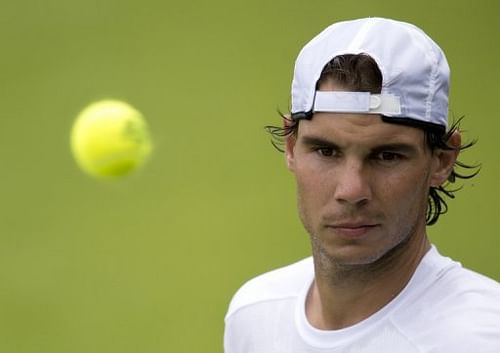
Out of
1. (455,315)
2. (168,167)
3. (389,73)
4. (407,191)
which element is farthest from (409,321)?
(168,167)

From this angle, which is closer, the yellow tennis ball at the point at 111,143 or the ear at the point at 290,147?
the ear at the point at 290,147

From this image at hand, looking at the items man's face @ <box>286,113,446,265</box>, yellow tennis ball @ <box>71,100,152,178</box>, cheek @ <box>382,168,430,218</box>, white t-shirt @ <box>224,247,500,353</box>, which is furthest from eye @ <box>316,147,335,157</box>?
yellow tennis ball @ <box>71,100,152,178</box>

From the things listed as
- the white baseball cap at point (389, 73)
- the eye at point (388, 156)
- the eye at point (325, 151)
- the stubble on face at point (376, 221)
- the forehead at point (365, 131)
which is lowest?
the stubble on face at point (376, 221)

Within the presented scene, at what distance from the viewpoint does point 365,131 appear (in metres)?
1.48

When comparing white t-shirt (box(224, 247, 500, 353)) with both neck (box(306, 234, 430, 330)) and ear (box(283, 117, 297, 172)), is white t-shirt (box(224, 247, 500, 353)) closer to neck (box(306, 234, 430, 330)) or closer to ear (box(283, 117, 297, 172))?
neck (box(306, 234, 430, 330))

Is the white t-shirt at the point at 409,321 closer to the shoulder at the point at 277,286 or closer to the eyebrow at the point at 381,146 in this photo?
the shoulder at the point at 277,286

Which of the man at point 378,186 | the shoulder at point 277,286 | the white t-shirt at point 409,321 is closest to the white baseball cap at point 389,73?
the man at point 378,186

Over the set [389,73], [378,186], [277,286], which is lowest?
[277,286]

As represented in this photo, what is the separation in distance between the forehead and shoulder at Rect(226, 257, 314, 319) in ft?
1.29

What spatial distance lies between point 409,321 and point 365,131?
0.29 meters

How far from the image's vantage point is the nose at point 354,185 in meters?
1.46

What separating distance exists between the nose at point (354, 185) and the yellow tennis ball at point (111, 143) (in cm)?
91

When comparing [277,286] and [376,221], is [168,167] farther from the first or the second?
[376,221]

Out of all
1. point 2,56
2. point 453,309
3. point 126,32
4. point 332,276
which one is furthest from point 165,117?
point 453,309
